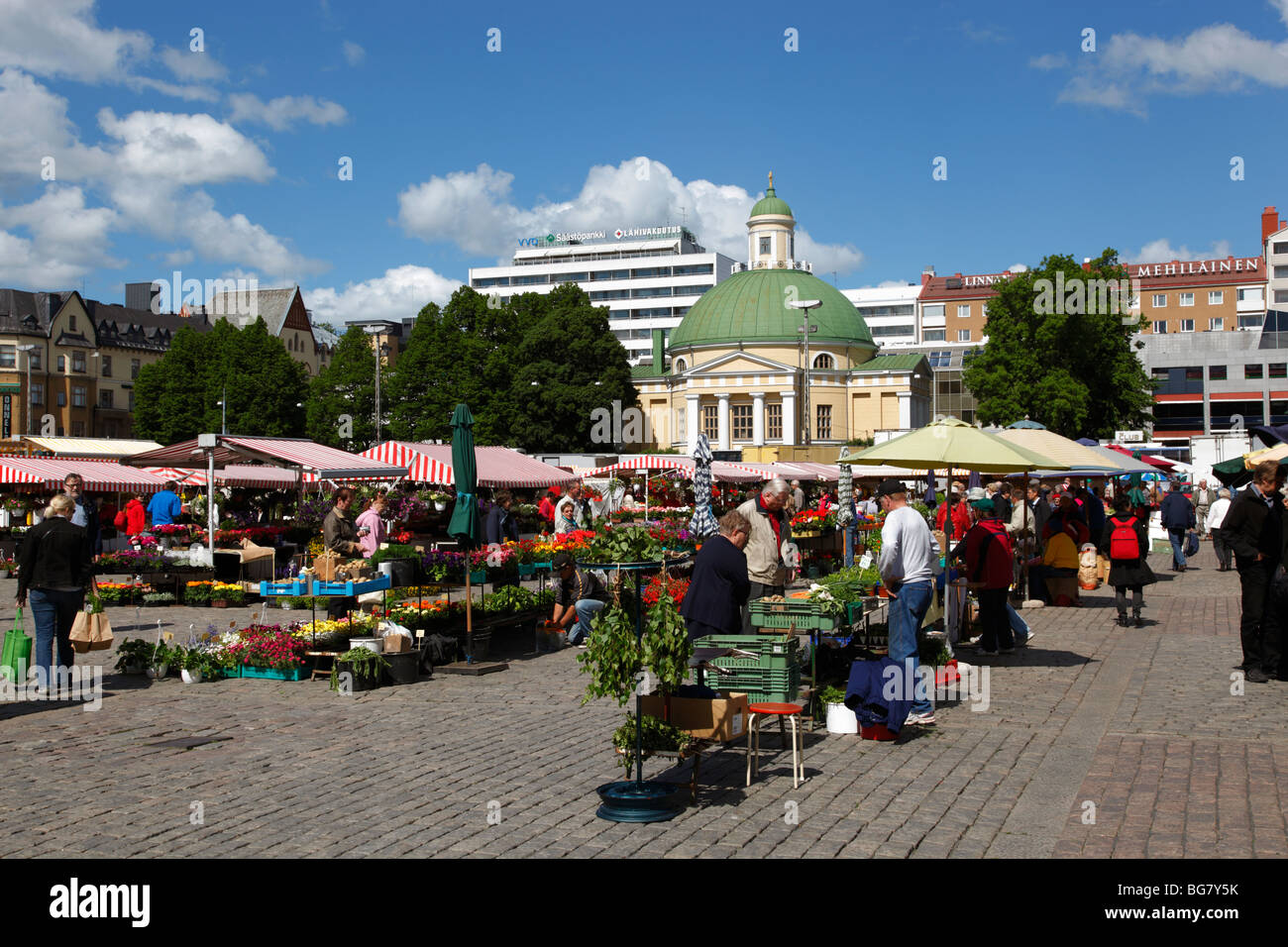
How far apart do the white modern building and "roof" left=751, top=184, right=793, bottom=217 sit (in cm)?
2664

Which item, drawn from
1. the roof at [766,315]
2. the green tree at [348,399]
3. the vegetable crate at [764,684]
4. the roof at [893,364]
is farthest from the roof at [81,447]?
the roof at [893,364]

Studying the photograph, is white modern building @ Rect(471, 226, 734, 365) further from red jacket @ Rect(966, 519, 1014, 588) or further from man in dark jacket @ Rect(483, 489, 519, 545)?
red jacket @ Rect(966, 519, 1014, 588)

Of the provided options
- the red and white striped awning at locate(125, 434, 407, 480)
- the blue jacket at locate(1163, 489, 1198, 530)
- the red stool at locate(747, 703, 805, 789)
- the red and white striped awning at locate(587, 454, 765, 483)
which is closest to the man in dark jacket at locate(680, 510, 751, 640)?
the red stool at locate(747, 703, 805, 789)

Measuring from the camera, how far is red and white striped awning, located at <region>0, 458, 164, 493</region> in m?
27.1

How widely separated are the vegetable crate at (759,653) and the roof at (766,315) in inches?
2973

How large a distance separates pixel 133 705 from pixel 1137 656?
34.0ft

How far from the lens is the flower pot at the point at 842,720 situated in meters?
9.32

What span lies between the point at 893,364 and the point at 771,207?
764 inches

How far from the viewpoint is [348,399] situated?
68.5m

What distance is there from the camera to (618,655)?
6.97 meters

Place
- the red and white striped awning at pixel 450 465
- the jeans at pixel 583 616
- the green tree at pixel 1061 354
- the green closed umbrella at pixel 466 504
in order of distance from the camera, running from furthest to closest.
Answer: the green tree at pixel 1061 354 < the red and white striped awning at pixel 450 465 < the jeans at pixel 583 616 < the green closed umbrella at pixel 466 504

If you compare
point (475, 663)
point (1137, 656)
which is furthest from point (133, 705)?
point (1137, 656)

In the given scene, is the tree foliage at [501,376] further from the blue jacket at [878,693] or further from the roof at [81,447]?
the blue jacket at [878,693]

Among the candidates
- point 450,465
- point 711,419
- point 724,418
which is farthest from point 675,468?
point 711,419
